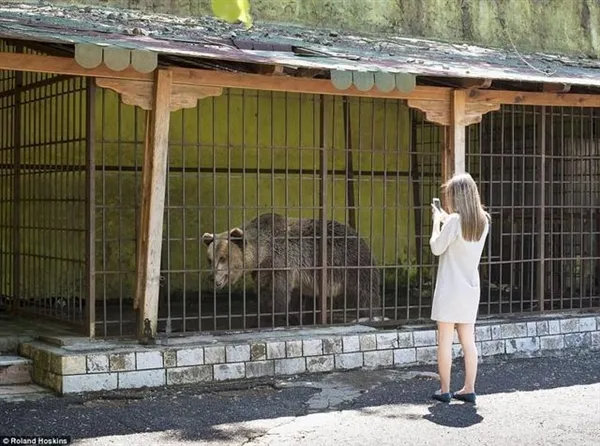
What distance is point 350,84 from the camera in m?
8.95

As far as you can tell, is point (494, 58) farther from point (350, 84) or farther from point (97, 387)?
point (97, 387)

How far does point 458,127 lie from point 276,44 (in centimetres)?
227

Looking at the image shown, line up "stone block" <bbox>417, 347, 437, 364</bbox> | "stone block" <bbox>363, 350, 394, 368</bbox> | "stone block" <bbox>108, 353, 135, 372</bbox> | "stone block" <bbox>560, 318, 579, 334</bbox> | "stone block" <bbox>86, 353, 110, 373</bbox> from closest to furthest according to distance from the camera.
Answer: "stone block" <bbox>86, 353, 110, 373</bbox> → "stone block" <bbox>108, 353, 135, 372</bbox> → "stone block" <bbox>363, 350, 394, 368</bbox> → "stone block" <bbox>417, 347, 437, 364</bbox> → "stone block" <bbox>560, 318, 579, 334</bbox>

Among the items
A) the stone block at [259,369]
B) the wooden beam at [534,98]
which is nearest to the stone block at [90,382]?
the stone block at [259,369]

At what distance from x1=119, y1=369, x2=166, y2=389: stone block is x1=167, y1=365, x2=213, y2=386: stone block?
77mm

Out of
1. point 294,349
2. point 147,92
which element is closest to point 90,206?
point 147,92

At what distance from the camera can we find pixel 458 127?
10.7 meters

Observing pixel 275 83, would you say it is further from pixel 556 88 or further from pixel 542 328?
pixel 542 328

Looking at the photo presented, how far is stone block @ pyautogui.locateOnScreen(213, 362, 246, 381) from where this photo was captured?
917cm

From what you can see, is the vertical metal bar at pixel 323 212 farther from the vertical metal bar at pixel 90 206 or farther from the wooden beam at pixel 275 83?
the vertical metal bar at pixel 90 206

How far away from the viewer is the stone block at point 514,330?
35.8 ft

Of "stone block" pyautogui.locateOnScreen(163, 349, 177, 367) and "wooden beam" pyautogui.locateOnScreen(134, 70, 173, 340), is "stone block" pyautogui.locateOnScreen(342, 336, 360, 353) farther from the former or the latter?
"wooden beam" pyautogui.locateOnScreen(134, 70, 173, 340)

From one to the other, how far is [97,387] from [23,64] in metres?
2.91

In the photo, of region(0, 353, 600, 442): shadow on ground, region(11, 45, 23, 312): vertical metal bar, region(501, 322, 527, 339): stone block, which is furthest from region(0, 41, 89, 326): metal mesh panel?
region(501, 322, 527, 339): stone block
